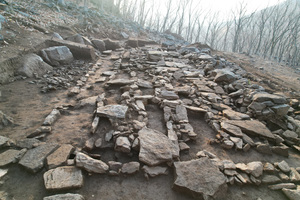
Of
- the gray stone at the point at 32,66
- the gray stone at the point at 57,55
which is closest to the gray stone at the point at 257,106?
the gray stone at the point at 32,66

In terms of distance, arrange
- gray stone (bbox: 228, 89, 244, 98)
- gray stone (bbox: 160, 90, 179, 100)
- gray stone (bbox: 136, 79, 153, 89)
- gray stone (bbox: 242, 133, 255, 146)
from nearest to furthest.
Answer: gray stone (bbox: 242, 133, 255, 146) → gray stone (bbox: 160, 90, 179, 100) → gray stone (bbox: 228, 89, 244, 98) → gray stone (bbox: 136, 79, 153, 89)

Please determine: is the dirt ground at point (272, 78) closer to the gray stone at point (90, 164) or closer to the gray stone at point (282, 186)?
the gray stone at point (282, 186)

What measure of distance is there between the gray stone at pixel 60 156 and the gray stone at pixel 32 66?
3402mm

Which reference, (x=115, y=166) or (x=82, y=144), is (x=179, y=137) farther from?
(x=82, y=144)

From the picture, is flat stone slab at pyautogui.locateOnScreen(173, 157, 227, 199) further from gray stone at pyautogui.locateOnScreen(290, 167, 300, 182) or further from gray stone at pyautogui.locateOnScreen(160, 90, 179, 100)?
gray stone at pyautogui.locateOnScreen(160, 90, 179, 100)

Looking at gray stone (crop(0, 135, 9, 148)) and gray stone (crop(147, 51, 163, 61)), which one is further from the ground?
gray stone (crop(147, 51, 163, 61))

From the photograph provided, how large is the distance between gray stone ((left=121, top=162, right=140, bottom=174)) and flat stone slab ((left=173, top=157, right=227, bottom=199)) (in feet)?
1.86

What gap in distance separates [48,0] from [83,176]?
15175 mm

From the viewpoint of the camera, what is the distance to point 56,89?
438 cm

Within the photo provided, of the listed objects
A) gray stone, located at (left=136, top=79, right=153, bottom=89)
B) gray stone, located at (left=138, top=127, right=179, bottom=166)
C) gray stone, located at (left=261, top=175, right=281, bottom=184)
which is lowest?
gray stone, located at (left=261, top=175, right=281, bottom=184)

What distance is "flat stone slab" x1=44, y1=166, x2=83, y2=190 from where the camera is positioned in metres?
1.90

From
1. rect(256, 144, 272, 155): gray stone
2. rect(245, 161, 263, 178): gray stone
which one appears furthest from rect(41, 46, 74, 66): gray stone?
rect(256, 144, 272, 155): gray stone

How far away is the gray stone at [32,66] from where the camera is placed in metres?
4.49

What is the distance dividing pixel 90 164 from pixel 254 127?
3303 millimetres
